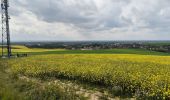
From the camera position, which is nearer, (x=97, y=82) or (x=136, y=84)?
(x=136, y=84)

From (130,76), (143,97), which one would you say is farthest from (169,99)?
(130,76)

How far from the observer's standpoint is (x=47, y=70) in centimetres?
2403

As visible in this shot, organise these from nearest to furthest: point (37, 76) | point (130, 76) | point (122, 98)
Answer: point (122, 98)
point (130, 76)
point (37, 76)

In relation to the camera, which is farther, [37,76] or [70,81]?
[37,76]

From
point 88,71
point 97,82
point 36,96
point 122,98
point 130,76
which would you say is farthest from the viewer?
point 88,71

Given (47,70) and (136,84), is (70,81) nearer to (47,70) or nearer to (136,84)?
(47,70)

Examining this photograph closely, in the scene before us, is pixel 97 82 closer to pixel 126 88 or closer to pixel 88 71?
pixel 88 71

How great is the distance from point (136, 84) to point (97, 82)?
3585mm

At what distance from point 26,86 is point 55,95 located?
3347 millimetres

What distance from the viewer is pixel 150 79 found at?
16766 mm

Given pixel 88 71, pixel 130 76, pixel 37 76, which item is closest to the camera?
pixel 130 76

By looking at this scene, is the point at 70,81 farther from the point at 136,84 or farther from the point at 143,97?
the point at 143,97

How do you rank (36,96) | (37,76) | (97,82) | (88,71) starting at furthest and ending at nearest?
(37,76)
(88,71)
(97,82)
(36,96)

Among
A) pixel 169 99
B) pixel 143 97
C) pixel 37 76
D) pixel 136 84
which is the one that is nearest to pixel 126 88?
pixel 136 84
